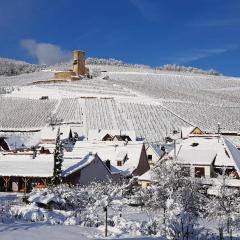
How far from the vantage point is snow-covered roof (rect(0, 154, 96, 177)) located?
45562mm

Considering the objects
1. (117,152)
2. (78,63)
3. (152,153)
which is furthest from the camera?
(78,63)

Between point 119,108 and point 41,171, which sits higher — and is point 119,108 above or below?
above

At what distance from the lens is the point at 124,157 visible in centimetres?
5775

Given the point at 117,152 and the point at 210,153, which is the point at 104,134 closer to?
the point at 117,152

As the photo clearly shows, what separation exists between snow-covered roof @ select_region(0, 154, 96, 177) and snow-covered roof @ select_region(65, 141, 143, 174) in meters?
3.97

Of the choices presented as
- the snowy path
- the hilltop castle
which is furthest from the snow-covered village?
the hilltop castle

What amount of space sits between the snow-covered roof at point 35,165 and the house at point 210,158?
390 inches

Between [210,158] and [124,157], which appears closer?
[210,158]

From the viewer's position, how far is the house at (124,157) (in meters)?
54.9

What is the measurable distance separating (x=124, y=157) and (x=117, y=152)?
1.41 metres

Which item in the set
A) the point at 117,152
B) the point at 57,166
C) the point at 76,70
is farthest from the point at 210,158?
the point at 76,70

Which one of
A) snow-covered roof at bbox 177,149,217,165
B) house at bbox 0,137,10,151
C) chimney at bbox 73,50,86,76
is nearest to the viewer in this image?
snow-covered roof at bbox 177,149,217,165

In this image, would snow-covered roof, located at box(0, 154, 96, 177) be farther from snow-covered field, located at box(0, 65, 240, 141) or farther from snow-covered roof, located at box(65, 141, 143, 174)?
snow-covered field, located at box(0, 65, 240, 141)

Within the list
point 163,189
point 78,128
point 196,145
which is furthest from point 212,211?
point 78,128
